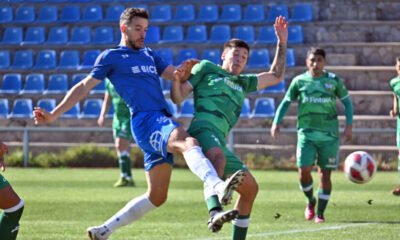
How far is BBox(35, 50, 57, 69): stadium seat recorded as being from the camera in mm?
23406

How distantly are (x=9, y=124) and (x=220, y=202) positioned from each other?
17.1 metres

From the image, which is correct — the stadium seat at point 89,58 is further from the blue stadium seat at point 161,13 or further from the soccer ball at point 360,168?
the soccer ball at point 360,168

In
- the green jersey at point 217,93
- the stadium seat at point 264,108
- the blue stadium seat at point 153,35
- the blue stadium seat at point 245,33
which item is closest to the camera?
the green jersey at point 217,93

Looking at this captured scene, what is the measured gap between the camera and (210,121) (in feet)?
Result: 22.8

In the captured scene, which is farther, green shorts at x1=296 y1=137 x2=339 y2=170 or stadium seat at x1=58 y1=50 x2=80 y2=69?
stadium seat at x1=58 y1=50 x2=80 y2=69

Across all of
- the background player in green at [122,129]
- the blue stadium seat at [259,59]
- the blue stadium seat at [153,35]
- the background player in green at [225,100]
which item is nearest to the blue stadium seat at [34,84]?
the blue stadium seat at [153,35]

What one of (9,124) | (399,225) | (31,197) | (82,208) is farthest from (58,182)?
(399,225)

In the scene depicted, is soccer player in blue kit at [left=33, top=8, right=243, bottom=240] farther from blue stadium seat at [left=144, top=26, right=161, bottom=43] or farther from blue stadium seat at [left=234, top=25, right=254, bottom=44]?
blue stadium seat at [left=144, top=26, right=161, bottom=43]

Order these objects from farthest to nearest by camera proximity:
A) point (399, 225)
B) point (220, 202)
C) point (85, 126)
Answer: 1. point (85, 126)
2. point (399, 225)
3. point (220, 202)

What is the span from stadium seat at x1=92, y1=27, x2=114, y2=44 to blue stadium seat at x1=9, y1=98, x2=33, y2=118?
3046 millimetres

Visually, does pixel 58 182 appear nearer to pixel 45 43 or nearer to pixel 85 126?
pixel 85 126

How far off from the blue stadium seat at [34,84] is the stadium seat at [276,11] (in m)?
7.20

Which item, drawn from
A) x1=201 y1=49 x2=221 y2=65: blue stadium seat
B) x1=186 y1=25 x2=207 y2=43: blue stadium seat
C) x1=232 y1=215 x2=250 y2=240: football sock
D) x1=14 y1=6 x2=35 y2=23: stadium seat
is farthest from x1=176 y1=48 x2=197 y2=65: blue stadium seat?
x1=232 y1=215 x2=250 y2=240: football sock

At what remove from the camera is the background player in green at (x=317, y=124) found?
10.3m
